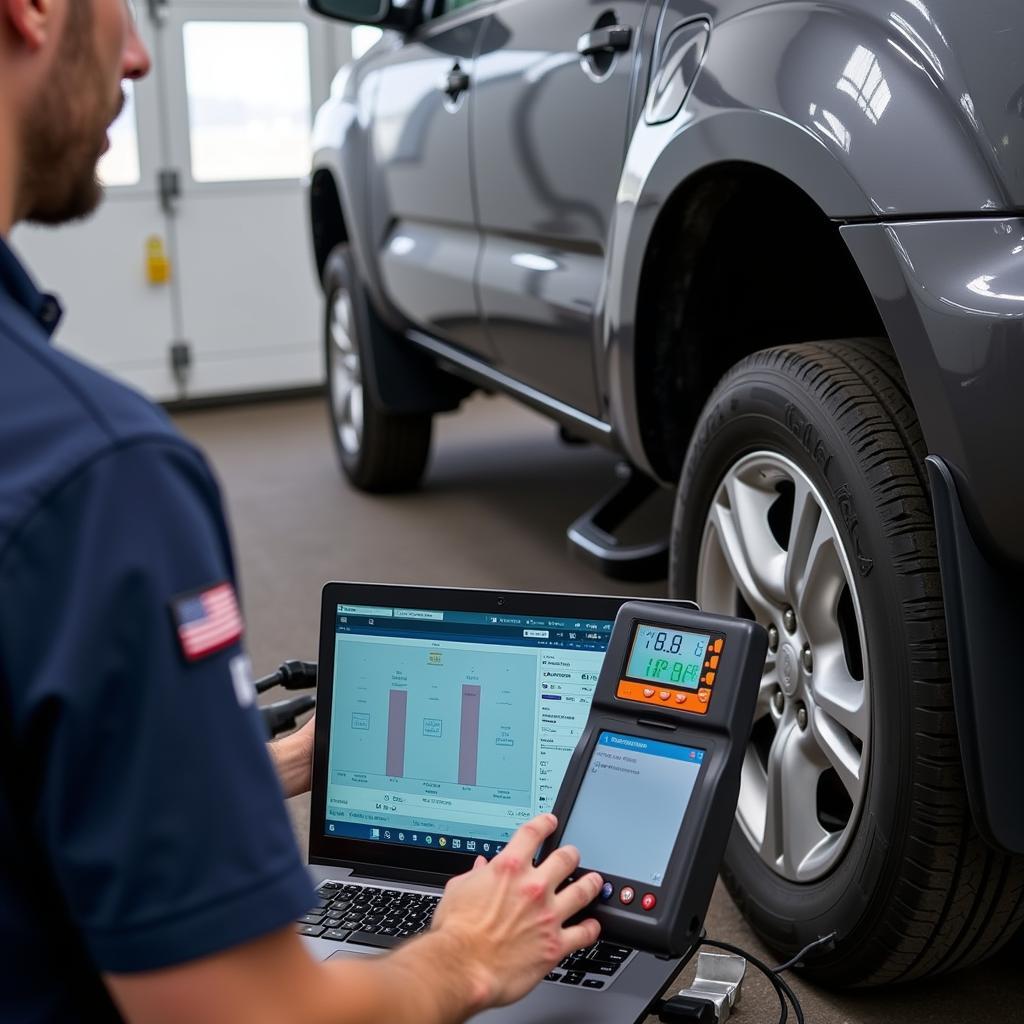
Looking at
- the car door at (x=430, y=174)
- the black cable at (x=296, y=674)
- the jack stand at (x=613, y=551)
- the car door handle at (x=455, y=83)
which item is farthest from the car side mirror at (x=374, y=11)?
the black cable at (x=296, y=674)

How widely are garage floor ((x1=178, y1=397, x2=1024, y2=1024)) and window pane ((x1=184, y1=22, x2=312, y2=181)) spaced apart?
3.79 ft

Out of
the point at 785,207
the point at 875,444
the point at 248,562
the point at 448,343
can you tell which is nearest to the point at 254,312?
the point at 248,562

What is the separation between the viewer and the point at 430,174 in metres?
3.32

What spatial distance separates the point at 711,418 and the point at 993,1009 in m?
0.85

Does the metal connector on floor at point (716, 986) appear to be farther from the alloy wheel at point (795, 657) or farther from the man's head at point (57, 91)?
the man's head at point (57, 91)

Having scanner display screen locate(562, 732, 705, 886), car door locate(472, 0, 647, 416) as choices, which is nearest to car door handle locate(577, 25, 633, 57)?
car door locate(472, 0, 647, 416)

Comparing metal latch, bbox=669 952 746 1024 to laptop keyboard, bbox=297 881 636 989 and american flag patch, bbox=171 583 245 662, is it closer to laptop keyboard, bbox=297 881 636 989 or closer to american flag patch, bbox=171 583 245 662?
laptop keyboard, bbox=297 881 636 989

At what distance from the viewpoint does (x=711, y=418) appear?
2.05 metres

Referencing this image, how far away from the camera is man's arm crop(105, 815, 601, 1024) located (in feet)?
2.64

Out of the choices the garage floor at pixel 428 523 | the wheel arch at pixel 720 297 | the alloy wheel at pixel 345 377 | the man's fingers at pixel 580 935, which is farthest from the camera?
the alloy wheel at pixel 345 377

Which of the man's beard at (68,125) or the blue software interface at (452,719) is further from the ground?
the man's beard at (68,125)

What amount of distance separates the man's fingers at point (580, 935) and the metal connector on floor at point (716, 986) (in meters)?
0.48

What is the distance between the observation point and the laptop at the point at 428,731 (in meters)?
1.61

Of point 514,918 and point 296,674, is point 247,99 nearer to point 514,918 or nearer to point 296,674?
point 296,674
